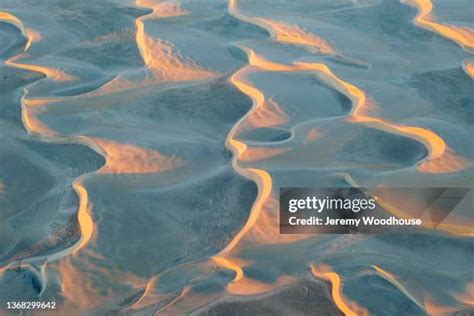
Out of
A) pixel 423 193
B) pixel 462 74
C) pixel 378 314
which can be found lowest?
pixel 378 314

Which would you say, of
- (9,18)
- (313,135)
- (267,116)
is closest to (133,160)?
(267,116)

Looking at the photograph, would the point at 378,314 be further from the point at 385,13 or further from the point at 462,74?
the point at 385,13

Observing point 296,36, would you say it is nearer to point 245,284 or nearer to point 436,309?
point 245,284

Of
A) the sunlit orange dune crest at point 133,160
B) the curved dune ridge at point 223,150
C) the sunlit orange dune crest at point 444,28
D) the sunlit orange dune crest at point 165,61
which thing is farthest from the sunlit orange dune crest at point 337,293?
the sunlit orange dune crest at point 444,28

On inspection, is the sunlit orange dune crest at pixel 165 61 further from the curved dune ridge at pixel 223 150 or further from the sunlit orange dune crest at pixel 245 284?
the sunlit orange dune crest at pixel 245 284

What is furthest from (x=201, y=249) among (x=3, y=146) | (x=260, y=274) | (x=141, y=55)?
(x=141, y=55)

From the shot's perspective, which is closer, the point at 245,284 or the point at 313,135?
the point at 245,284

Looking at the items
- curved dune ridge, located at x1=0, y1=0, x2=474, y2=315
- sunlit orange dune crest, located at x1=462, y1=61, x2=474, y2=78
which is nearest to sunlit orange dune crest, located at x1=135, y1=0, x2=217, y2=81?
curved dune ridge, located at x1=0, y1=0, x2=474, y2=315
